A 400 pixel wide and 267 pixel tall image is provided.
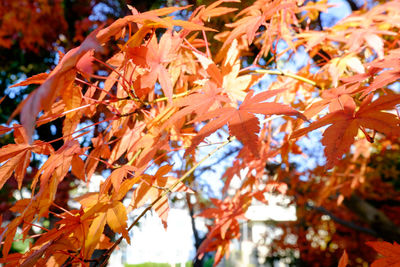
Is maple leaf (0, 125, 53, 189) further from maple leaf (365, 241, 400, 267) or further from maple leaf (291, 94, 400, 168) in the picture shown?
maple leaf (365, 241, 400, 267)

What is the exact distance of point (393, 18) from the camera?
99cm

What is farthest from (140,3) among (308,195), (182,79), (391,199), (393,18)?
(391,199)

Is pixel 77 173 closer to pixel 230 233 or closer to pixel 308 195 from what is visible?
pixel 230 233

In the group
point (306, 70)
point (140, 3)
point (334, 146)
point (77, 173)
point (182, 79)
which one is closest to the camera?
point (334, 146)

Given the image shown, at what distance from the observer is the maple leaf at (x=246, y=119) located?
39 cm

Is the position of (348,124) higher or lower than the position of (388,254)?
higher

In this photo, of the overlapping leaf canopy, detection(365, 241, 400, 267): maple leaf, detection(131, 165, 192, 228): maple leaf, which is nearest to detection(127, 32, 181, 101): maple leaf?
the overlapping leaf canopy

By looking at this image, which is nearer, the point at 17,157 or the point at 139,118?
the point at 17,157

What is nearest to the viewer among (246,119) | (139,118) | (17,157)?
(246,119)

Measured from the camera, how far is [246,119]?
0.41 metres

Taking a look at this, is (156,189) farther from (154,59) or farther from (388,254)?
(388,254)

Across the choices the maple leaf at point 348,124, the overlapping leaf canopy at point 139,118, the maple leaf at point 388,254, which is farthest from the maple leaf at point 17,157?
the maple leaf at point 388,254

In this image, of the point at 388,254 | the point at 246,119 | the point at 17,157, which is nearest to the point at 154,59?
the point at 246,119

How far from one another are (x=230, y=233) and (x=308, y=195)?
2.48 metres
